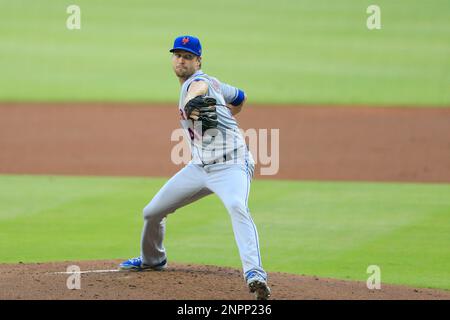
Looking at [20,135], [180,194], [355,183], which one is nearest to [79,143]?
[20,135]

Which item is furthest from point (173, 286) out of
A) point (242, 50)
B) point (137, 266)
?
point (242, 50)

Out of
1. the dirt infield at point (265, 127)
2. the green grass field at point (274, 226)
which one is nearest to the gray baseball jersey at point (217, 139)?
the green grass field at point (274, 226)

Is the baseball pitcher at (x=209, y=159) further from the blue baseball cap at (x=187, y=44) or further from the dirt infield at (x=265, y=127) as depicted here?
the dirt infield at (x=265, y=127)

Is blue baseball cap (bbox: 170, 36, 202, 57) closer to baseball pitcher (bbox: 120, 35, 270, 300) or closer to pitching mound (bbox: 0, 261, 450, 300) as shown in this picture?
baseball pitcher (bbox: 120, 35, 270, 300)

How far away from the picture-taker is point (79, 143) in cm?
1521

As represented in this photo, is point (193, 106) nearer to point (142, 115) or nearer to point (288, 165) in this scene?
point (288, 165)

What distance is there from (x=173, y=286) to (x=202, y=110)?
1.35 m

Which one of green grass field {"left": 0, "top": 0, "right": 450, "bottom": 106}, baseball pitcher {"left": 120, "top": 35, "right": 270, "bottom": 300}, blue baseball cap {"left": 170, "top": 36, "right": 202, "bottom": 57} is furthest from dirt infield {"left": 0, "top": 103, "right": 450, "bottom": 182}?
→ blue baseball cap {"left": 170, "top": 36, "right": 202, "bottom": 57}

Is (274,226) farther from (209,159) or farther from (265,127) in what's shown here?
(265,127)

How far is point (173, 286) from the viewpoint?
669 centimetres

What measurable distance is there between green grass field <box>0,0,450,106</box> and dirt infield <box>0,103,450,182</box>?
1456mm

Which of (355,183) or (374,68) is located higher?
(374,68)

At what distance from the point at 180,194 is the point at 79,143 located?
865 cm
